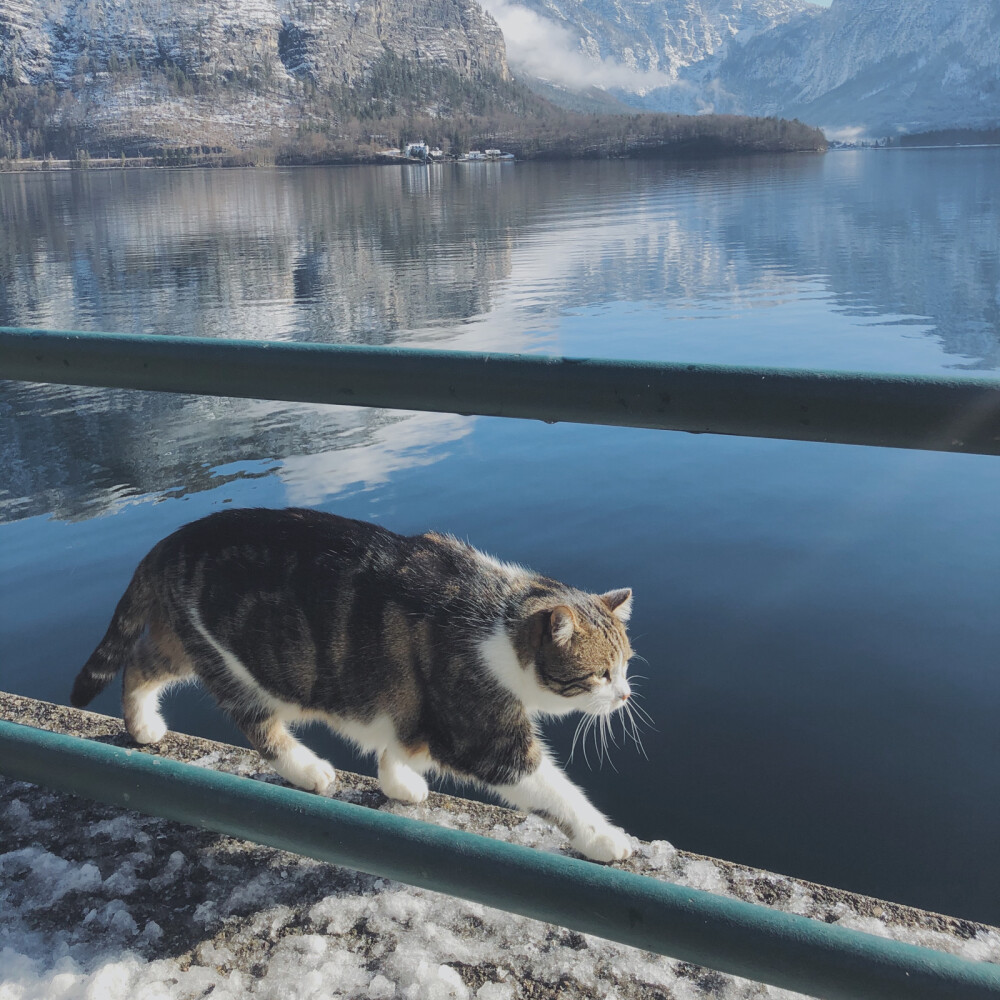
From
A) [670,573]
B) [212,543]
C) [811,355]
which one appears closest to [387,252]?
[811,355]

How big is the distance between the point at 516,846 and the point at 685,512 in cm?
817

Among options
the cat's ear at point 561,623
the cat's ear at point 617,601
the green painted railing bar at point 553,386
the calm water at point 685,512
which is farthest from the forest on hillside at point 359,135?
the green painted railing bar at point 553,386

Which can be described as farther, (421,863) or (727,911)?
(421,863)

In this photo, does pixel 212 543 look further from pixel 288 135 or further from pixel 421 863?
pixel 288 135

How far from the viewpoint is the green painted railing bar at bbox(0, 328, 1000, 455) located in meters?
1.30

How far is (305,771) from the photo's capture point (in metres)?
2.90

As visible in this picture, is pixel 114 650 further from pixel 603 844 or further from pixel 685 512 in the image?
pixel 685 512

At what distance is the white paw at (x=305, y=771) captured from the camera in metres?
2.88

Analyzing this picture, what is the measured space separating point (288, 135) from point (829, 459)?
613 feet

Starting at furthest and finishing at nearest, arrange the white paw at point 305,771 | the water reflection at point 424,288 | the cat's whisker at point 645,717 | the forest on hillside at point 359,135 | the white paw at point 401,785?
1. the forest on hillside at point 359,135
2. the water reflection at point 424,288
3. the cat's whisker at point 645,717
4. the white paw at point 305,771
5. the white paw at point 401,785

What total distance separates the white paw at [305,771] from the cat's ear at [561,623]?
89 centimetres

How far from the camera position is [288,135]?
591 feet

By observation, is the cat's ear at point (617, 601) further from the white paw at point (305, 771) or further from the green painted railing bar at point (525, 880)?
the green painted railing bar at point (525, 880)

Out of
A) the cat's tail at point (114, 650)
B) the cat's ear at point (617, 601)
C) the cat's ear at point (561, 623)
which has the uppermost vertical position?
the cat's ear at point (561, 623)
